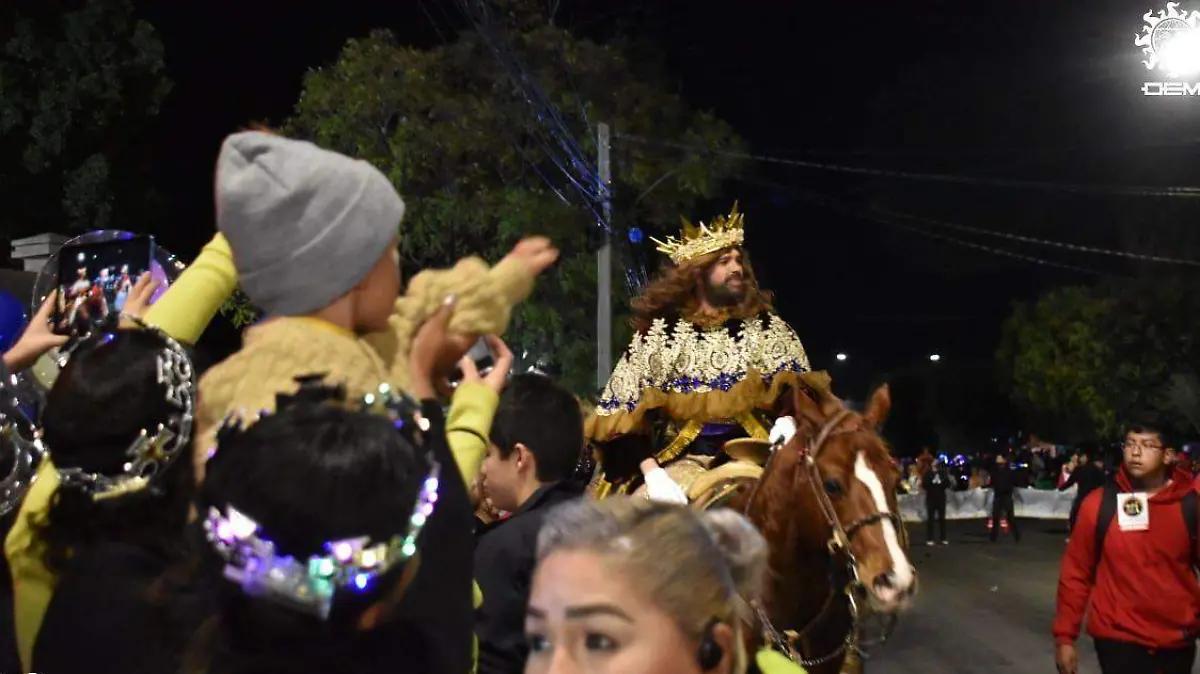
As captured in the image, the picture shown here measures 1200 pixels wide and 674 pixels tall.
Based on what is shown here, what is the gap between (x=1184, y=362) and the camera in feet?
151

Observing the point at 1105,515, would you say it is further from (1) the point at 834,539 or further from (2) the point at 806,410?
(1) the point at 834,539

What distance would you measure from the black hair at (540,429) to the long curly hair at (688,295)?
3.81 metres

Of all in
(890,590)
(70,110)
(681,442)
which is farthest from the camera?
(70,110)

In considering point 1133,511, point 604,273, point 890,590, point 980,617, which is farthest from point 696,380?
point 604,273

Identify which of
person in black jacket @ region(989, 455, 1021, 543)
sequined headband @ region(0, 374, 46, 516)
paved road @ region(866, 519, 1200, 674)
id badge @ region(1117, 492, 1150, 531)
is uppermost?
sequined headband @ region(0, 374, 46, 516)

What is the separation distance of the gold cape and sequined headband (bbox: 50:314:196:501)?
207 inches

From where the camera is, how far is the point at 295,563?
1.75m

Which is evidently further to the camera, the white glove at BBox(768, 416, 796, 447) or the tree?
the tree

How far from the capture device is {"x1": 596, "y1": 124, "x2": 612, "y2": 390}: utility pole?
17.6 meters

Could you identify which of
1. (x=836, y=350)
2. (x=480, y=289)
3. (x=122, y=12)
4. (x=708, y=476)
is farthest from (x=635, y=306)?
(x=836, y=350)

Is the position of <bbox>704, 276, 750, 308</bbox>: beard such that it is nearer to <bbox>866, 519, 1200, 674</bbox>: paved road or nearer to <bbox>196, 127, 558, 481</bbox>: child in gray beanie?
<bbox>196, 127, 558, 481</bbox>: child in gray beanie

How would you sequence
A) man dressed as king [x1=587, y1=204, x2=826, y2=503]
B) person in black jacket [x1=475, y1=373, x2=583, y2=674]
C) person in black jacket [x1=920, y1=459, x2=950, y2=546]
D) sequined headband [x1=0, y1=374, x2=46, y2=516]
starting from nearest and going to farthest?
sequined headband [x1=0, y1=374, x2=46, y2=516]
person in black jacket [x1=475, y1=373, x2=583, y2=674]
man dressed as king [x1=587, y1=204, x2=826, y2=503]
person in black jacket [x1=920, y1=459, x2=950, y2=546]

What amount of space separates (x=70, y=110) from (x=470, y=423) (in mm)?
19108

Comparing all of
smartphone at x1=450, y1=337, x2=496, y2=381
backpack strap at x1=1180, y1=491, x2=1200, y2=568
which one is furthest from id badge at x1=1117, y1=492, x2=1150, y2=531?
smartphone at x1=450, y1=337, x2=496, y2=381
